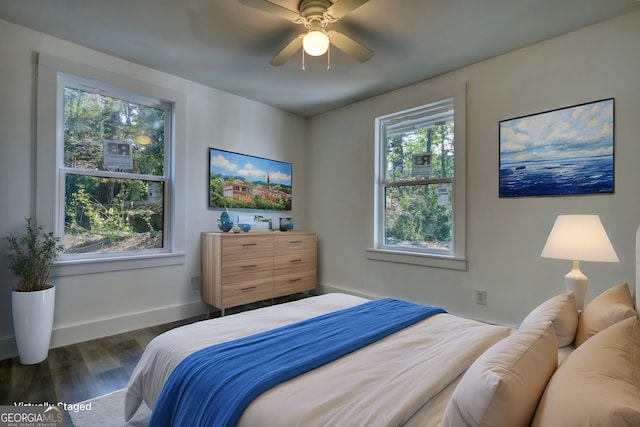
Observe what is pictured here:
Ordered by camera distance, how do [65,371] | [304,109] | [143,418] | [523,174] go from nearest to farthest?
1. [143,418]
2. [65,371]
3. [523,174]
4. [304,109]

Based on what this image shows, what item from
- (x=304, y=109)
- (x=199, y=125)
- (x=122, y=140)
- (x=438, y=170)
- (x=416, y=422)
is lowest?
(x=416, y=422)

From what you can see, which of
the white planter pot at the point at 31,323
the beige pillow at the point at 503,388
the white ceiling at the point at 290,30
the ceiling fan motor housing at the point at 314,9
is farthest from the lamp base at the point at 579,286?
the white planter pot at the point at 31,323

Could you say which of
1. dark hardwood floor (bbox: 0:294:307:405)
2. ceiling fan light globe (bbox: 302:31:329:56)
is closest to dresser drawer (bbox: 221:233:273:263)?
dark hardwood floor (bbox: 0:294:307:405)

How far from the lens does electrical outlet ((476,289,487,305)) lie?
2855 millimetres

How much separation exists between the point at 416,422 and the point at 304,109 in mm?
3874

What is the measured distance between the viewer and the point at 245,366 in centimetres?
117

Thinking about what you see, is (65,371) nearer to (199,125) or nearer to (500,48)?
(199,125)

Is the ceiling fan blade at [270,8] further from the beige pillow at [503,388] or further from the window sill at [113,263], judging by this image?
the window sill at [113,263]

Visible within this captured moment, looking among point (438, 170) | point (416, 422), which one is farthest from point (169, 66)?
point (416, 422)

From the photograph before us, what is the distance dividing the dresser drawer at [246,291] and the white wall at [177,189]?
49 cm

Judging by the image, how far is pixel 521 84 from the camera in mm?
2654

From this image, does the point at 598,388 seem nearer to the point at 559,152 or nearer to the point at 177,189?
the point at 559,152

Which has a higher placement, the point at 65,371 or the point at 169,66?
the point at 169,66

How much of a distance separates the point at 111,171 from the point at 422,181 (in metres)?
3.09
